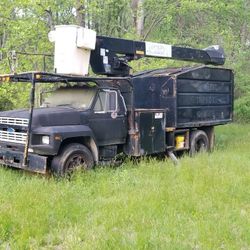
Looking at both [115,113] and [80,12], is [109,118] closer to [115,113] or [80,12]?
[115,113]

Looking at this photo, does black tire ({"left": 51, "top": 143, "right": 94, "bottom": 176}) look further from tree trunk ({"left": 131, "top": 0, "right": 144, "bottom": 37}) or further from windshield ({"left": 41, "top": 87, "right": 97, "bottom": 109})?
tree trunk ({"left": 131, "top": 0, "right": 144, "bottom": 37})

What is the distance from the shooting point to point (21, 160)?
8.18 m

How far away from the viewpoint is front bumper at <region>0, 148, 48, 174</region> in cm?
791

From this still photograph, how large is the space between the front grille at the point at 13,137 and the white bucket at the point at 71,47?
1.58m

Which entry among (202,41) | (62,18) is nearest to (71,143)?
(62,18)

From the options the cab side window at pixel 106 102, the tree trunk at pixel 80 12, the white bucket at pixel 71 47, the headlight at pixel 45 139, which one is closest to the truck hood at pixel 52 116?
the headlight at pixel 45 139

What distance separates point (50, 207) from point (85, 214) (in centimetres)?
55

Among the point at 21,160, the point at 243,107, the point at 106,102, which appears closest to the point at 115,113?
the point at 106,102

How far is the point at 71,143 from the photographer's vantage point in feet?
27.9

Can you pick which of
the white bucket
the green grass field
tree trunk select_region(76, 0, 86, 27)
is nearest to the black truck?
the white bucket

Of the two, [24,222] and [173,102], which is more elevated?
[173,102]

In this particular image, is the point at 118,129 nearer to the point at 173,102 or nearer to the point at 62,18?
the point at 173,102

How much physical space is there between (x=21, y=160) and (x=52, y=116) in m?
1.04

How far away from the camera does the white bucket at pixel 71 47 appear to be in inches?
348
